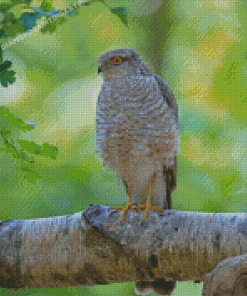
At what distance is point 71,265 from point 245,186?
3.44 metres

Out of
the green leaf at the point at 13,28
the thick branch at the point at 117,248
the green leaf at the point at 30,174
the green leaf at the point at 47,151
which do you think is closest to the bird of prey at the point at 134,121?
the thick branch at the point at 117,248

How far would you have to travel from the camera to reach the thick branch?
2.10m

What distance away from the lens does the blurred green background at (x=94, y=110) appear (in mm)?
5004

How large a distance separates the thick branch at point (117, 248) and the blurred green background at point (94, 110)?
1994 millimetres

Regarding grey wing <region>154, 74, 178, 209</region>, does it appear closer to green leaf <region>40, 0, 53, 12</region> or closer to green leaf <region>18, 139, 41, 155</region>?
green leaf <region>40, 0, 53, 12</region>

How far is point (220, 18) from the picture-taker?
21.0ft

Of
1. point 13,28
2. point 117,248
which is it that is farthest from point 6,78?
point 117,248

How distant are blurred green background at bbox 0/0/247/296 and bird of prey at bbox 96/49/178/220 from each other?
1.02 metres

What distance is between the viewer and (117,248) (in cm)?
217

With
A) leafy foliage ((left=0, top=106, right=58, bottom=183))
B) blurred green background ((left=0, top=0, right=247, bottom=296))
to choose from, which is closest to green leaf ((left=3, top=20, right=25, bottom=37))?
leafy foliage ((left=0, top=106, right=58, bottom=183))

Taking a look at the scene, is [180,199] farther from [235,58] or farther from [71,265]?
[71,265]

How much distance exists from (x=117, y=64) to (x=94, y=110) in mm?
2164

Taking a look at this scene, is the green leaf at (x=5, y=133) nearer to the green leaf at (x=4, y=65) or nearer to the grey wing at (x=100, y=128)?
the green leaf at (x=4, y=65)

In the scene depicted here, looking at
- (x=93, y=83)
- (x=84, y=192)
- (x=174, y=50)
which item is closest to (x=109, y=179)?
(x=84, y=192)
